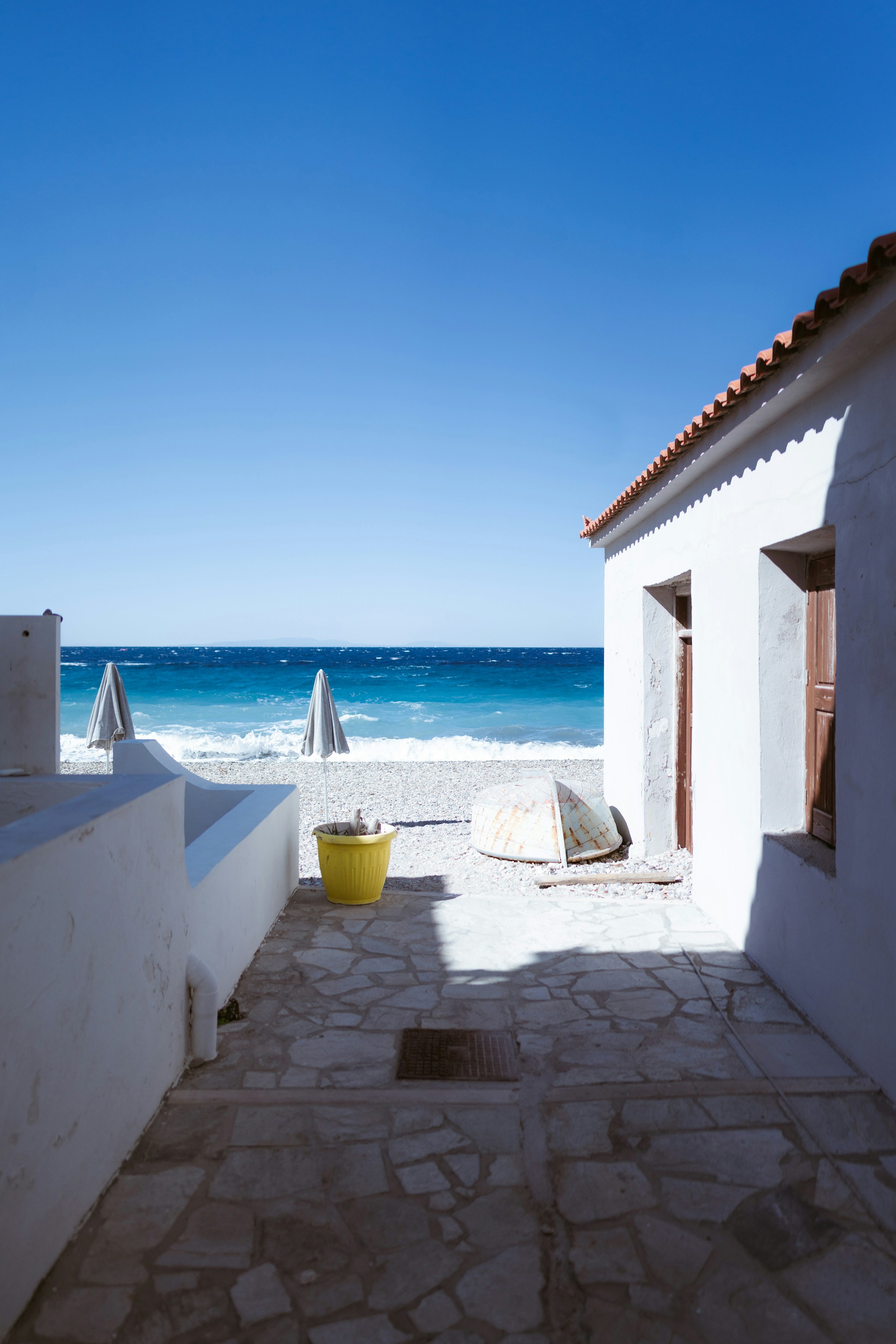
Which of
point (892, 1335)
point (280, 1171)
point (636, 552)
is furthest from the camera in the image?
point (636, 552)

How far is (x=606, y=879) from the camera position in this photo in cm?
713

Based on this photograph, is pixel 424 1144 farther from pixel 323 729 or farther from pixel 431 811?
pixel 431 811

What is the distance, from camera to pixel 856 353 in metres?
3.51

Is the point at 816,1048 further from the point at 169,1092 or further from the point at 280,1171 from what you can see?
the point at 169,1092

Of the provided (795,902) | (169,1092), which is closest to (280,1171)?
(169,1092)

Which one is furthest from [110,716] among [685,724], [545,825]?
[685,724]

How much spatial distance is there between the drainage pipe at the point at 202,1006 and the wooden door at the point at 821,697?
3.31 metres

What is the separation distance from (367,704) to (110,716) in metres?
29.0

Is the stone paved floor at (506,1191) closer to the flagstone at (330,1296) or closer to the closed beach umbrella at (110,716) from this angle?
the flagstone at (330,1296)

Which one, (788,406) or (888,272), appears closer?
(888,272)

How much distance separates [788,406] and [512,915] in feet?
12.9

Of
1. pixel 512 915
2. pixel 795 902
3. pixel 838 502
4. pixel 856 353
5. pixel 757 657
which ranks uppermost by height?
pixel 856 353

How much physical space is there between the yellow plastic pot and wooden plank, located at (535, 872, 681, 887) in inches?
72.2

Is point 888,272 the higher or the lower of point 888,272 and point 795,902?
the higher
